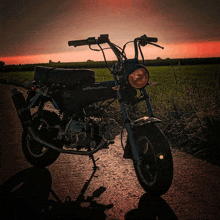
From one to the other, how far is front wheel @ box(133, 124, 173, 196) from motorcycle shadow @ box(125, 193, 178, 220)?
0.11 meters

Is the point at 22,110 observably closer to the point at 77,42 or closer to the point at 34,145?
the point at 34,145

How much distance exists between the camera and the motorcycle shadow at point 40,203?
2.61 meters

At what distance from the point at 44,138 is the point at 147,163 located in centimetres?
194

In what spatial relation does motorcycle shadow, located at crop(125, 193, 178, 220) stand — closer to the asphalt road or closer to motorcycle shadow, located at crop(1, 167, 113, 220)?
the asphalt road

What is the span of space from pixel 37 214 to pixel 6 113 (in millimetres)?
6345

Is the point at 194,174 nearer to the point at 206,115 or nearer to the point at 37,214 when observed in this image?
the point at 206,115

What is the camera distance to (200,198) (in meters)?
2.84

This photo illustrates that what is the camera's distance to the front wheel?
2.65 m

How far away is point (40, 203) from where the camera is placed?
2.85 metres

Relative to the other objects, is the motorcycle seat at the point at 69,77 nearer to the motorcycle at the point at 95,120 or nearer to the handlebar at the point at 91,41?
the motorcycle at the point at 95,120

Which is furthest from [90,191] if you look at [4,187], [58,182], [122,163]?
[4,187]

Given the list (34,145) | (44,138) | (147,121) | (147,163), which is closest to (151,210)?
(147,163)

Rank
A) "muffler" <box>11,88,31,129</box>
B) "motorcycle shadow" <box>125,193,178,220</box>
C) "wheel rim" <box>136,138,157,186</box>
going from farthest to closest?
"muffler" <box>11,88,31,129</box>
"wheel rim" <box>136,138,157,186</box>
"motorcycle shadow" <box>125,193,178,220</box>

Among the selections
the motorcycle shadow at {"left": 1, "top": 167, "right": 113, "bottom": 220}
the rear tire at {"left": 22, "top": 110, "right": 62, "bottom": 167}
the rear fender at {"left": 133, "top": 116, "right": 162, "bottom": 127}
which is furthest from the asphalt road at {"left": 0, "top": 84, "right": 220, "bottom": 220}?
the rear fender at {"left": 133, "top": 116, "right": 162, "bottom": 127}
